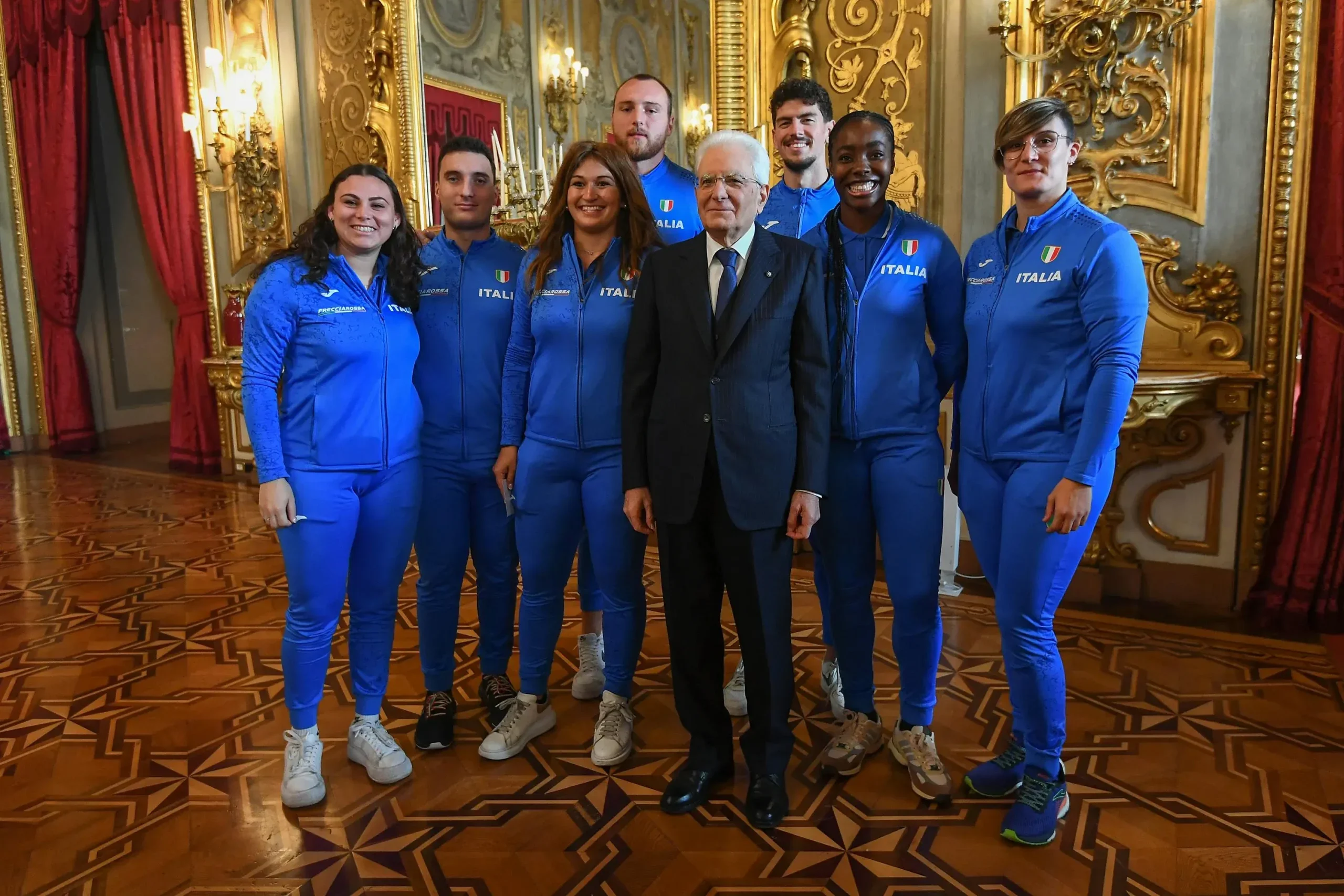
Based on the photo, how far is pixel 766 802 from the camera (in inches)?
78.8

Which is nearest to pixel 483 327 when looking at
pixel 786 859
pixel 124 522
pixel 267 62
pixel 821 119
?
pixel 821 119

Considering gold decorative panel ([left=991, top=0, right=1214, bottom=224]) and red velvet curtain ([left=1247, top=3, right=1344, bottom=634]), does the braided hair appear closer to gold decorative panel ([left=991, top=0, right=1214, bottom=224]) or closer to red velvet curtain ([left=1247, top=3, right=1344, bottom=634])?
gold decorative panel ([left=991, top=0, right=1214, bottom=224])

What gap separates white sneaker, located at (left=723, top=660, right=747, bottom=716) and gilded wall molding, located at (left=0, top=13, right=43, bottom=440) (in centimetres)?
731

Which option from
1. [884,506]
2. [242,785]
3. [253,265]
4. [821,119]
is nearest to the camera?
[884,506]

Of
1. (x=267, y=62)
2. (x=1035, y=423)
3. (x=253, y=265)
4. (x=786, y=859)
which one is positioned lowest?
(x=786, y=859)

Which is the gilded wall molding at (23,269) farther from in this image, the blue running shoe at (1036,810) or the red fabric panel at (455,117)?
the blue running shoe at (1036,810)

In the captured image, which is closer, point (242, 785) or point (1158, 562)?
point (242, 785)

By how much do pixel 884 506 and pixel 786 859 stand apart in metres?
0.81

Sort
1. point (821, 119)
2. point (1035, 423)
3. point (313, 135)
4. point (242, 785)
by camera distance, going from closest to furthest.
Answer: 1. point (1035, 423)
2. point (242, 785)
3. point (821, 119)
4. point (313, 135)

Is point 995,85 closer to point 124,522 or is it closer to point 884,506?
point 884,506

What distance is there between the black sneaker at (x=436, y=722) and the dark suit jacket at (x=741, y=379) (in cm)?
96

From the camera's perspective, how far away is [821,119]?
7.93ft

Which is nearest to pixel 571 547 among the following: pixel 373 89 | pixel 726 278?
pixel 726 278

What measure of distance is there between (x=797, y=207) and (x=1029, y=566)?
118 cm
